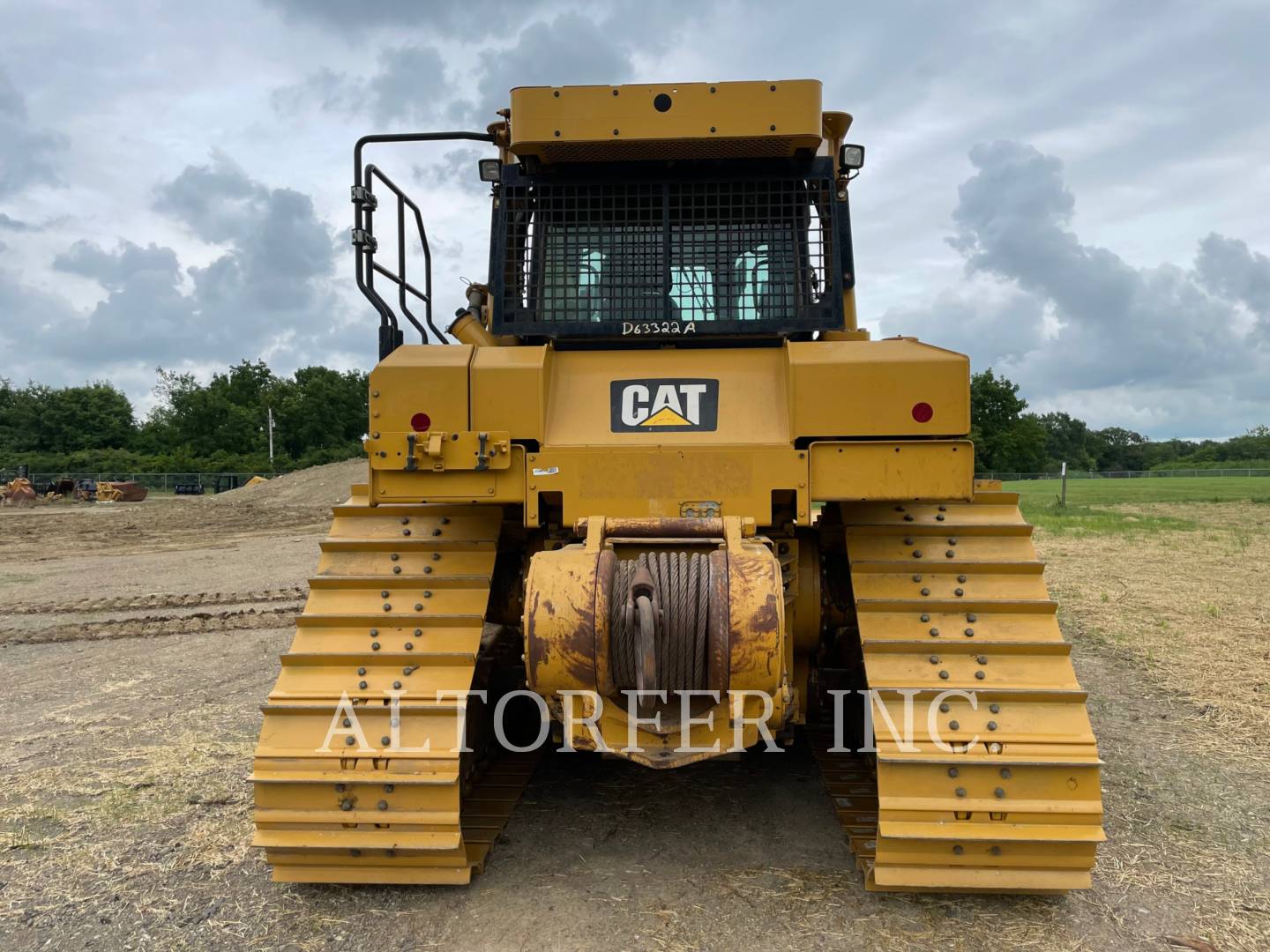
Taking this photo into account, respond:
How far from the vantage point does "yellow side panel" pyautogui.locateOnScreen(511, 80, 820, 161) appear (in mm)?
4035

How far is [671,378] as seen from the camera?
13.1ft

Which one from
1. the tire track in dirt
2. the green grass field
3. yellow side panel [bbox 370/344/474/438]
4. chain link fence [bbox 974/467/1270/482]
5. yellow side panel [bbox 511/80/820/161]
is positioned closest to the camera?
yellow side panel [bbox 370/344/474/438]

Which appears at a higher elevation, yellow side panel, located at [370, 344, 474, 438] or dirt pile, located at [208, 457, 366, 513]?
yellow side panel, located at [370, 344, 474, 438]

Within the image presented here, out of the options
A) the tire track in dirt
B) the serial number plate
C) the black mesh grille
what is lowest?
the tire track in dirt

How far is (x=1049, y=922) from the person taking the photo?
3.31 meters

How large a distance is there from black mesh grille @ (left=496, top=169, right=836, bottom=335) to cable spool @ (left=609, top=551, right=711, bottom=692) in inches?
60.6

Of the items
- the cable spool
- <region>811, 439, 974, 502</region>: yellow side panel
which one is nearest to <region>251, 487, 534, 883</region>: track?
the cable spool

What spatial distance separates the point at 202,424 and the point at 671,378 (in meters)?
65.5

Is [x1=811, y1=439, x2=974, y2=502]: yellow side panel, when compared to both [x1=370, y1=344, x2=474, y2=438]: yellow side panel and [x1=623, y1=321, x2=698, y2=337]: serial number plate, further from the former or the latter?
[x1=370, y1=344, x2=474, y2=438]: yellow side panel

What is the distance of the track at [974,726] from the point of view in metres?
3.25

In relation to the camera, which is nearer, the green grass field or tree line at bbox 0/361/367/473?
the green grass field

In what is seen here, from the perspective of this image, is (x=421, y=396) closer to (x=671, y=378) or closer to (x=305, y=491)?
(x=671, y=378)

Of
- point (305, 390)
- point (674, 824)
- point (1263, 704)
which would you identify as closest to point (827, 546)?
point (674, 824)

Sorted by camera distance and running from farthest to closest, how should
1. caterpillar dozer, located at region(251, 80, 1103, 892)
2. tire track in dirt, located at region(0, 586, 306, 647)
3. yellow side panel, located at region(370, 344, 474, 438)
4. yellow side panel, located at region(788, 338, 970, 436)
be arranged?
tire track in dirt, located at region(0, 586, 306, 647), yellow side panel, located at region(370, 344, 474, 438), yellow side panel, located at region(788, 338, 970, 436), caterpillar dozer, located at region(251, 80, 1103, 892)
